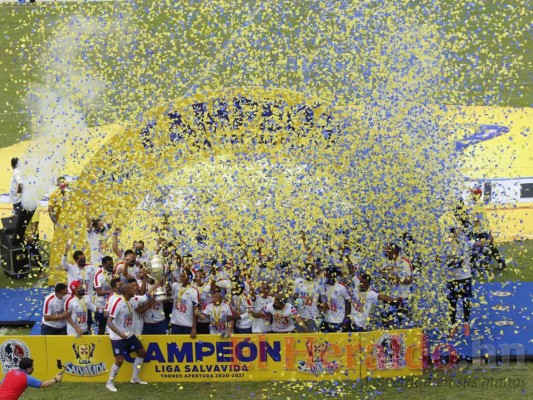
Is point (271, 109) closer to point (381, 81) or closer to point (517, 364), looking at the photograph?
point (381, 81)

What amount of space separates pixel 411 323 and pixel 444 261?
3.10 feet

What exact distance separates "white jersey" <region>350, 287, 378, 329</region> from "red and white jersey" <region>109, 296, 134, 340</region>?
8.48 feet

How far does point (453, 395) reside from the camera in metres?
10.7

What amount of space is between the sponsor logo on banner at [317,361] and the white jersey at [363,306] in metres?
0.54

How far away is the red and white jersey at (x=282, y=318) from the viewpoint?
37.6 ft

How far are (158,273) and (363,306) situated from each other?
2.49 metres

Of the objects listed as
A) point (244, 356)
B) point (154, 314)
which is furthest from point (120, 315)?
point (244, 356)

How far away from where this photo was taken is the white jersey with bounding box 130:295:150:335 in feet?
37.6

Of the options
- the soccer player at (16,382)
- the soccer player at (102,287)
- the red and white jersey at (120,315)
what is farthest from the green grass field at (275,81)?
the soccer player at (16,382)

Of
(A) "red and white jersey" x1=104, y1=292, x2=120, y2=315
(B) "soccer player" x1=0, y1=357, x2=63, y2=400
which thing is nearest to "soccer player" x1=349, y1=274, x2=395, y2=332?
(A) "red and white jersey" x1=104, y1=292, x2=120, y2=315

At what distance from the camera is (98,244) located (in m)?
13.3

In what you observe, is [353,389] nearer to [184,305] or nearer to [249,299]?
[249,299]

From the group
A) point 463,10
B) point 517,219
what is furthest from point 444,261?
point 463,10

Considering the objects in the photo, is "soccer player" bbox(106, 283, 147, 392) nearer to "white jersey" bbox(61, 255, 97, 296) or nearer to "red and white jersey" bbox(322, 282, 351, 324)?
"white jersey" bbox(61, 255, 97, 296)
